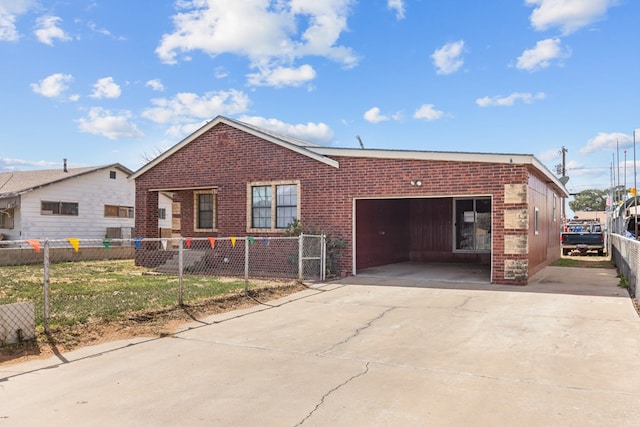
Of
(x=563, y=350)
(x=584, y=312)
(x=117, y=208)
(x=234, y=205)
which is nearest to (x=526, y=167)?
(x=584, y=312)

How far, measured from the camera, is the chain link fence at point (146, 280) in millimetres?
7441

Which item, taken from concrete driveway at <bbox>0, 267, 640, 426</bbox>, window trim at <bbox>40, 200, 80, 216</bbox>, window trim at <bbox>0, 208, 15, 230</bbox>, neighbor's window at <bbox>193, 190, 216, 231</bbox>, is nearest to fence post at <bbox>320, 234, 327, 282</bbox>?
concrete driveway at <bbox>0, 267, 640, 426</bbox>

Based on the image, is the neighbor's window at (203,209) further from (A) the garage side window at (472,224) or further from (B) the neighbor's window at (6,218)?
(B) the neighbor's window at (6,218)

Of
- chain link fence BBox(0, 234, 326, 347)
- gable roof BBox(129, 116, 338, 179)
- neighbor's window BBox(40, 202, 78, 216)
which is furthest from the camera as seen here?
neighbor's window BBox(40, 202, 78, 216)

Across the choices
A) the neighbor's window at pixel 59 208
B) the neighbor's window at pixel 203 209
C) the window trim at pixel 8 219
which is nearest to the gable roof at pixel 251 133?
the neighbor's window at pixel 203 209

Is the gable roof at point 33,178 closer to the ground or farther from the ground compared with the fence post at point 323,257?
farther from the ground

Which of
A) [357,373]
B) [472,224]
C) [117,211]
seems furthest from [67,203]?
[357,373]

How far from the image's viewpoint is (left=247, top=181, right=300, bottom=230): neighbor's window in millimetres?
15062

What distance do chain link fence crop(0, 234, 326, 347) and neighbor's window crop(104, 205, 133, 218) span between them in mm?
6804

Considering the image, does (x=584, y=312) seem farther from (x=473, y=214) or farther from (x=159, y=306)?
(x=473, y=214)

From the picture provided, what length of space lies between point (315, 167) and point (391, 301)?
570cm

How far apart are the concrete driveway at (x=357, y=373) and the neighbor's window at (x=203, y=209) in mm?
9731

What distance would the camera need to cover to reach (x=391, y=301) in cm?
1009

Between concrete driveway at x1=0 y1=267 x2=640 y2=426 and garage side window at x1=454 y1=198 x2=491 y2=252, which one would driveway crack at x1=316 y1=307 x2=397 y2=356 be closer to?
concrete driveway at x1=0 y1=267 x2=640 y2=426
